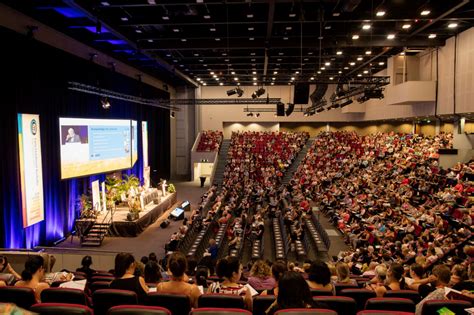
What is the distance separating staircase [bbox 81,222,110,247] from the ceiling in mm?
6527

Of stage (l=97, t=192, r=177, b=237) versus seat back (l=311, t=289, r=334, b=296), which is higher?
seat back (l=311, t=289, r=334, b=296)

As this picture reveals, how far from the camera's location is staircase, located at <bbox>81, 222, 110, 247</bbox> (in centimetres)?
1304

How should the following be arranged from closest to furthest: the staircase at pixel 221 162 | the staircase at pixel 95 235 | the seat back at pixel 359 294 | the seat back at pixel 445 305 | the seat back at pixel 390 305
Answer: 1. the seat back at pixel 445 305
2. the seat back at pixel 390 305
3. the seat back at pixel 359 294
4. the staircase at pixel 95 235
5. the staircase at pixel 221 162

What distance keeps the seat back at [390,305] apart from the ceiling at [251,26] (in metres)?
6.99

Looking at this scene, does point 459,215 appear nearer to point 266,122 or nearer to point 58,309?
point 58,309

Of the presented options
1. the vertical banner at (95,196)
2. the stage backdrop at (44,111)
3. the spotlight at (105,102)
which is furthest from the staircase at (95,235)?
the spotlight at (105,102)

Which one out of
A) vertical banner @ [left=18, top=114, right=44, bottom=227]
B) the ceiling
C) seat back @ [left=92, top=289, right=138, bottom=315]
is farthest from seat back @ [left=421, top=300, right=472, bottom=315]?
vertical banner @ [left=18, top=114, right=44, bottom=227]

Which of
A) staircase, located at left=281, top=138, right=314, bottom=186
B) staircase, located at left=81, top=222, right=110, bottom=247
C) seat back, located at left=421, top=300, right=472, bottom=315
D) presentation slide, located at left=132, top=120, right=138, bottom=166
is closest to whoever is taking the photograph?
seat back, located at left=421, top=300, right=472, bottom=315

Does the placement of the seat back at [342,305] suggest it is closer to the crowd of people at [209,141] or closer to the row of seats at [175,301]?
the row of seats at [175,301]

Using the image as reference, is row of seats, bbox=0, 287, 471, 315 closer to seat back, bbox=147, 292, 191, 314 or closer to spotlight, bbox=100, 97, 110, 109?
seat back, bbox=147, 292, 191, 314

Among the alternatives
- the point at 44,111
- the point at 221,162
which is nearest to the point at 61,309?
the point at 44,111

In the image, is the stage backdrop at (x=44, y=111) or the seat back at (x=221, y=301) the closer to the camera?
the seat back at (x=221, y=301)

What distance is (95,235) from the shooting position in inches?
527

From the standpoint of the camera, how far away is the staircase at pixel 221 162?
83.2 ft
